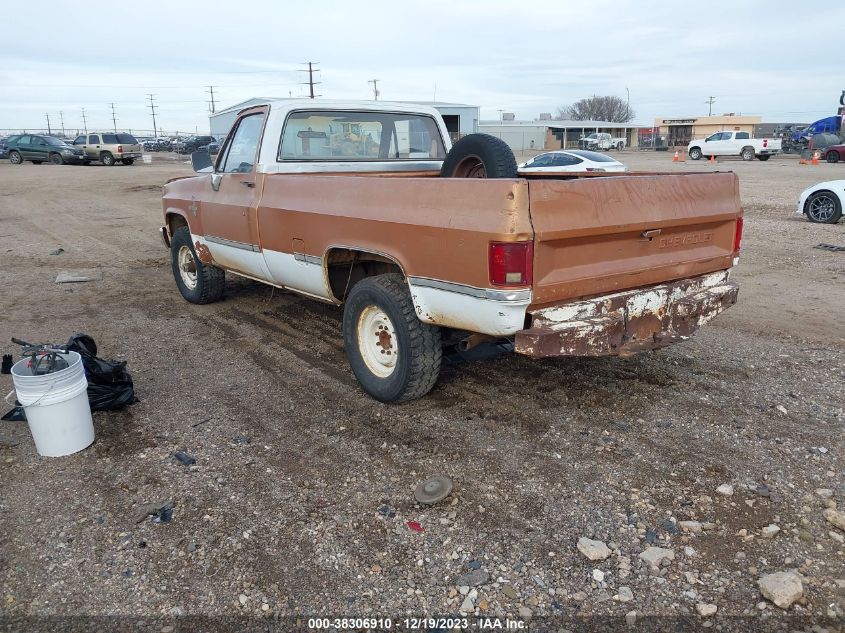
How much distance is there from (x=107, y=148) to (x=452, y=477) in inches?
1439

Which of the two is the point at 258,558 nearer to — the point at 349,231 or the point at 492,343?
the point at 492,343

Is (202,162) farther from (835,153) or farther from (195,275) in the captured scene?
(835,153)

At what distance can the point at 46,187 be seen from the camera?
71.5 ft

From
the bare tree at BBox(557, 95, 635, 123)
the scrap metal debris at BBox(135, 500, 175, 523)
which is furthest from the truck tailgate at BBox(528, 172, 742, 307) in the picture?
the bare tree at BBox(557, 95, 635, 123)

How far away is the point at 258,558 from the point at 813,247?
33.4ft

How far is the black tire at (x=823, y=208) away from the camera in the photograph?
12164mm

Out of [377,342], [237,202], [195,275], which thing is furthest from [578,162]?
[377,342]

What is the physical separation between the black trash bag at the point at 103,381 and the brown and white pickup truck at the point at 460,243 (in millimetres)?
1463

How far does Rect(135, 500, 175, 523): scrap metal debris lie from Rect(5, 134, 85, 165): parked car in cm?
3629

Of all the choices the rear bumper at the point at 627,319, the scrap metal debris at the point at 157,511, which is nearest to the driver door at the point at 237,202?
the scrap metal debris at the point at 157,511

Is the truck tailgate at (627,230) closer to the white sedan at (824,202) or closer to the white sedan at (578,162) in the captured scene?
the white sedan at (824,202)

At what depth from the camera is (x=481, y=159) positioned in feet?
15.3

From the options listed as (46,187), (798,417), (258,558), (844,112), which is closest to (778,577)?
(798,417)

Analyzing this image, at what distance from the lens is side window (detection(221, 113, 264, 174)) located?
546 centimetres
